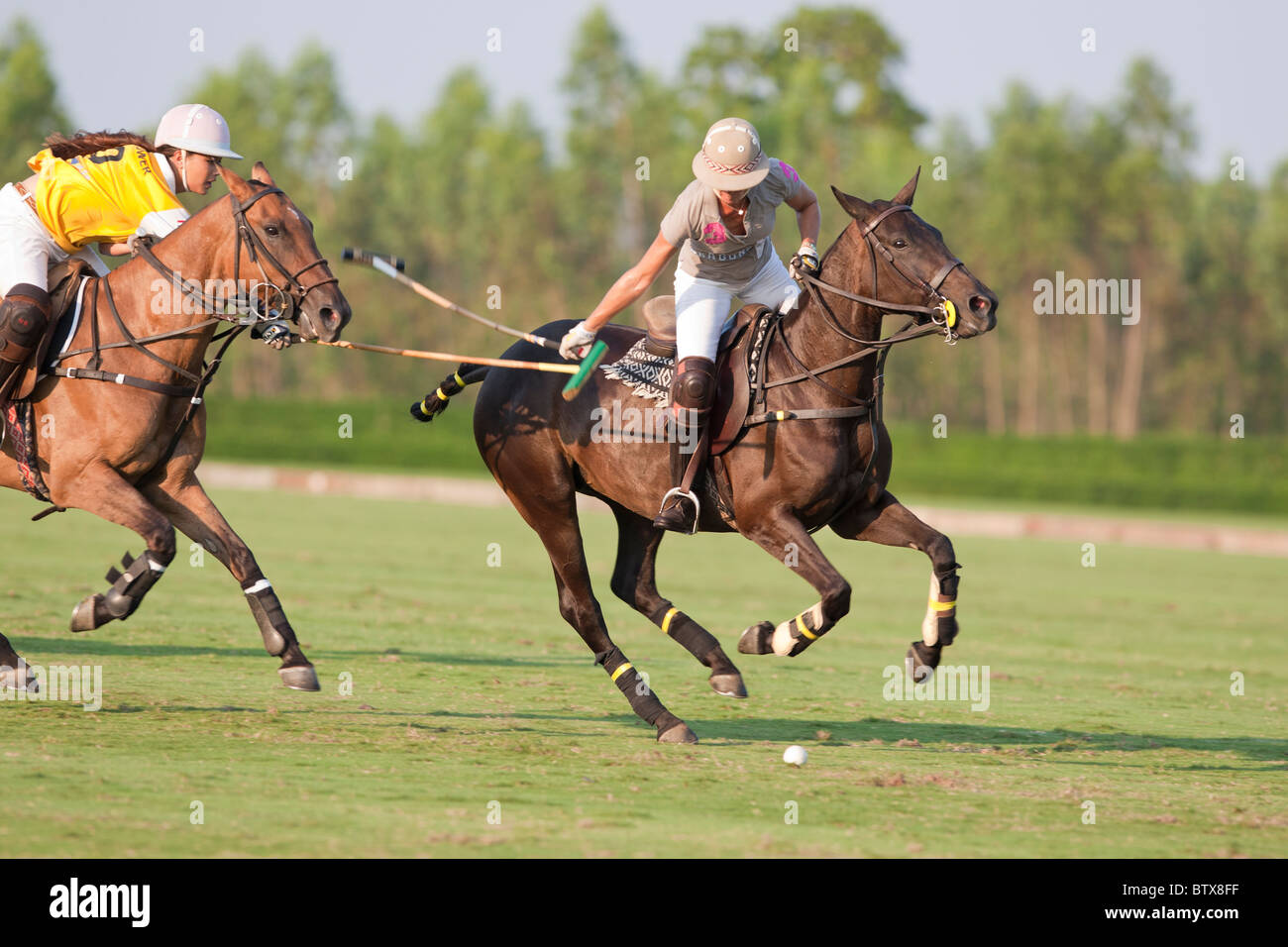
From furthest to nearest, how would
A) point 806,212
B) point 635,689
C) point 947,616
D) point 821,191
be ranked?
point 821,191 < point 806,212 < point 635,689 < point 947,616

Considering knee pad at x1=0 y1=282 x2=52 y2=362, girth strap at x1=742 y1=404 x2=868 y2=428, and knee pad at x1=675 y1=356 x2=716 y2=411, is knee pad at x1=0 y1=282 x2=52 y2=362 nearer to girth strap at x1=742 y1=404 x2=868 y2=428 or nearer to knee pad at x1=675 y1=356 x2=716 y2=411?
knee pad at x1=675 y1=356 x2=716 y2=411

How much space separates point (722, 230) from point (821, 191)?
41.9 meters

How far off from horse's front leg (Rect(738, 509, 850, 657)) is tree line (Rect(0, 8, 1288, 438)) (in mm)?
42575

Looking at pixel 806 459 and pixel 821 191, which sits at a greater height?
pixel 821 191

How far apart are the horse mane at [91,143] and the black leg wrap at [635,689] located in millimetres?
3130

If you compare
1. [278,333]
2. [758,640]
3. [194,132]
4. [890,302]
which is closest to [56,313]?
[194,132]

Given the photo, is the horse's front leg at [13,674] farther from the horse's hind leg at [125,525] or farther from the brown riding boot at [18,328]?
the brown riding boot at [18,328]

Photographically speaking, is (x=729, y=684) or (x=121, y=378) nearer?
(x=121, y=378)

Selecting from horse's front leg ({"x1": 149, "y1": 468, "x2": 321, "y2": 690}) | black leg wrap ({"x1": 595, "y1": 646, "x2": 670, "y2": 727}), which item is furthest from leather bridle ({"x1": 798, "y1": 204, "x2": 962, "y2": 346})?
horse's front leg ({"x1": 149, "y1": 468, "x2": 321, "y2": 690})

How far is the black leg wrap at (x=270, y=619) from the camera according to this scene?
6777 mm

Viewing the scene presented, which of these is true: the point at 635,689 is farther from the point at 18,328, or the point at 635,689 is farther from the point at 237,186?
the point at 18,328

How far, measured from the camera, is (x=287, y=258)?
6672 mm
